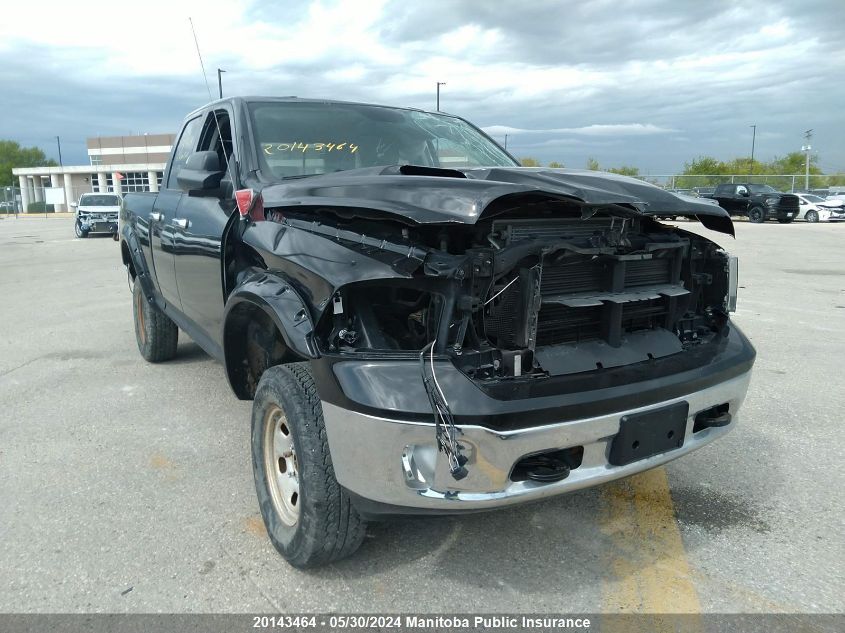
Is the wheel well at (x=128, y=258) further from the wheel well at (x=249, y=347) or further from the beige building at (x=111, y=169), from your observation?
the beige building at (x=111, y=169)

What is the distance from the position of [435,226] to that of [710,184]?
128ft

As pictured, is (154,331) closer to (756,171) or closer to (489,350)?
(489,350)

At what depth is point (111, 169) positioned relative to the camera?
6372 centimetres

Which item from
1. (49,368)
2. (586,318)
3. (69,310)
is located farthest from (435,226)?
(69,310)

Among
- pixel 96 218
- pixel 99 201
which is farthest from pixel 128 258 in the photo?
pixel 99 201

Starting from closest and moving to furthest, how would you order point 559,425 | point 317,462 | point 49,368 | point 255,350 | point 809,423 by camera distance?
point 559,425 < point 317,462 < point 255,350 < point 809,423 < point 49,368

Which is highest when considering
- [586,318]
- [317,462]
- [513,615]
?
[586,318]

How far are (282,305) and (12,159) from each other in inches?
5172

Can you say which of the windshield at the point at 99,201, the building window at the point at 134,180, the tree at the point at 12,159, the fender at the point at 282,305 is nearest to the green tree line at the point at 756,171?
the windshield at the point at 99,201

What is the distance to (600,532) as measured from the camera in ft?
9.55

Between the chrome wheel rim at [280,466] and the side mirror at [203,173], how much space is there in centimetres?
129

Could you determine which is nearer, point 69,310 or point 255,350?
point 255,350

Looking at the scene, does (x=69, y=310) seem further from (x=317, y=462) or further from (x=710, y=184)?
(x=710, y=184)

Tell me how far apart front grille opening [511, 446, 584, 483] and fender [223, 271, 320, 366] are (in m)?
0.78
